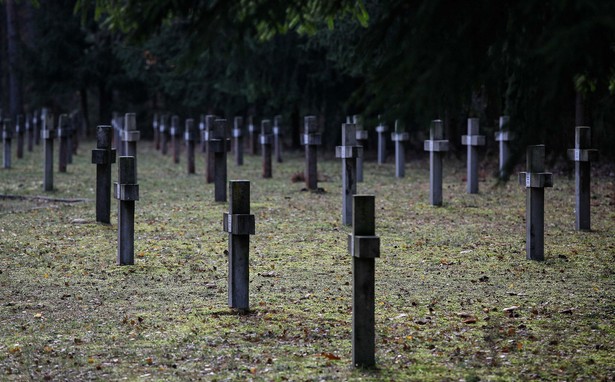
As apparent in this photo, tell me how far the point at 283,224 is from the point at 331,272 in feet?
13.8

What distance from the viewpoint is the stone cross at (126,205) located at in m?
11.5

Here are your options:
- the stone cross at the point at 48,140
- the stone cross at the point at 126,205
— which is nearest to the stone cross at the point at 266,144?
the stone cross at the point at 48,140

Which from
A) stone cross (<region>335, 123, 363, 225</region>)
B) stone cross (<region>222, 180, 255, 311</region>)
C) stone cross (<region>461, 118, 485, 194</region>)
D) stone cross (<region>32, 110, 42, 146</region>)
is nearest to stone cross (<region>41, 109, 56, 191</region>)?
stone cross (<region>335, 123, 363, 225</region>)

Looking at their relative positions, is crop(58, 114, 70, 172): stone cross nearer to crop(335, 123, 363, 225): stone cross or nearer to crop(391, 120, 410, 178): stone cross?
crop(391, 120, 410, 178): stone cross

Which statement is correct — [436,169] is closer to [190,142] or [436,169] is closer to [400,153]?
[400,153]

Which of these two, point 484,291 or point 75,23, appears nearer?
point 484,291

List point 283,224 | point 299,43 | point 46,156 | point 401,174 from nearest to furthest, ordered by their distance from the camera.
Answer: point 283,224, point 46,156, point 401,174, point 299,43

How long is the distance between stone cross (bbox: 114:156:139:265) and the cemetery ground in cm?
21

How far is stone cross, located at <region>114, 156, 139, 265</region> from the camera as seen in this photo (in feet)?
37.9

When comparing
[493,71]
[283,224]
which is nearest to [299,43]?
[283,224]

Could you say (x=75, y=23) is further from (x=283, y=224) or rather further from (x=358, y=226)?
(x=358, y=226)

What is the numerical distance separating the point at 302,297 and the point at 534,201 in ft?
11.8

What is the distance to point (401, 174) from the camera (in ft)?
80.1

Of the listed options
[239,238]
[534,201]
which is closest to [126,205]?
[239,238]
